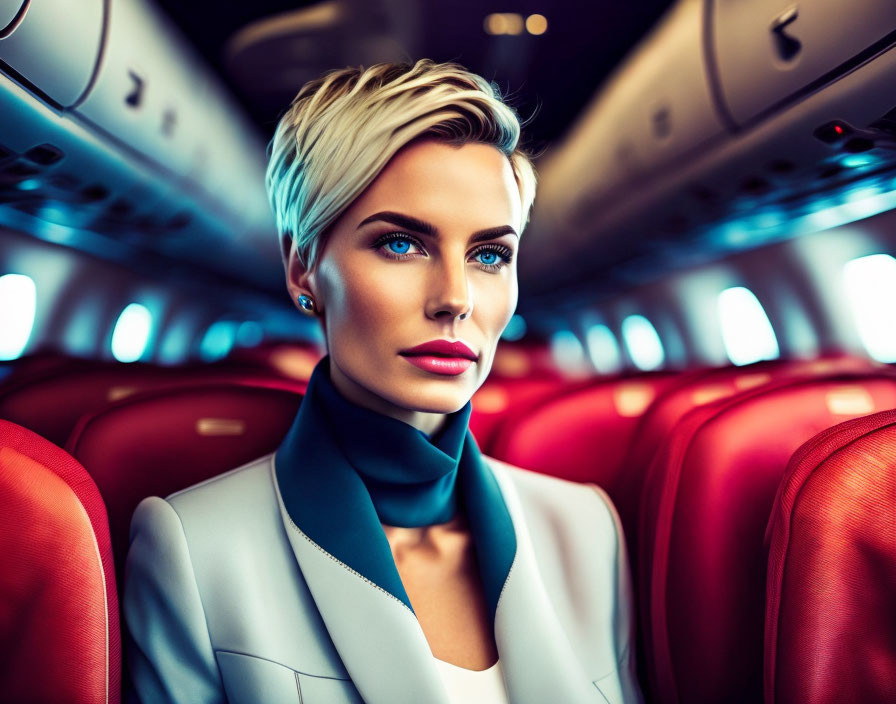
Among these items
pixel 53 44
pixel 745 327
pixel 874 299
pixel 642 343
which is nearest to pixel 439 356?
pixel 53 44

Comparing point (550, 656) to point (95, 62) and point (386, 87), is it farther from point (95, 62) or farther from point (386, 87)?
point (95, 62)

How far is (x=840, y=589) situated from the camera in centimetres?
88

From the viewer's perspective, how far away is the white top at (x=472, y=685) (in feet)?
3.01

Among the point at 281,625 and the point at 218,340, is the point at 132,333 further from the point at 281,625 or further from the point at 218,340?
the point at 281,625

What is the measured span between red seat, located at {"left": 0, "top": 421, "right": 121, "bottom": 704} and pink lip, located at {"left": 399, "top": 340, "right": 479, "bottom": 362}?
0.47m

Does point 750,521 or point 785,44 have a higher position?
point 785,44

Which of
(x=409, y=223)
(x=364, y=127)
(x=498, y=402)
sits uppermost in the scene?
(x=364, y=127)

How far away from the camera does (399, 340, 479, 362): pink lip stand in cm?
92

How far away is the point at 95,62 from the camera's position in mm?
1271

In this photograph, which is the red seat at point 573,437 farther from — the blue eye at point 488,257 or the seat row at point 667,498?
the blue eye at point 488,257

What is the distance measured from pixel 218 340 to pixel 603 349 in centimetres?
311

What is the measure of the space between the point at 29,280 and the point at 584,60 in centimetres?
169

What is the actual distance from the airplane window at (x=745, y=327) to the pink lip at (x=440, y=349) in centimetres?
250

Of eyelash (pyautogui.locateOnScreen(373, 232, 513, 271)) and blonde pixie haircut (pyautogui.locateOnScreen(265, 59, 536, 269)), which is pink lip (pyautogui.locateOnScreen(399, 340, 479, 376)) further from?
blonde pixie haircut (pyautogui.locateOnScreen(265, 59, 536, 269))
